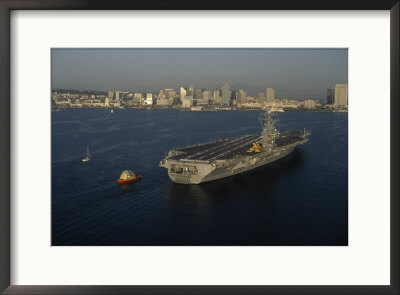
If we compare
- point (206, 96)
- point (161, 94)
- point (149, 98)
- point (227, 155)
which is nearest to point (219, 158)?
point (227, 155)

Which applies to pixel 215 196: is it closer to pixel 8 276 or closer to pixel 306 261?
pixel 306 261

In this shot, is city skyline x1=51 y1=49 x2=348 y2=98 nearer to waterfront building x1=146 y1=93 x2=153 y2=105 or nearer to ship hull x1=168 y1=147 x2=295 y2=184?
waterfront building x1=146 y1=93 x2=153 y2=105

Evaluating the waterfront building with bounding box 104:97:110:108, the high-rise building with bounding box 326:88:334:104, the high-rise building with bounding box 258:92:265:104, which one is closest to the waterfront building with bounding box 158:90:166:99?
the waterfront building with bounding box 104:97:110:108

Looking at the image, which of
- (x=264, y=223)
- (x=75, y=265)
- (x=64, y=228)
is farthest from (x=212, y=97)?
(x=75, y=265)

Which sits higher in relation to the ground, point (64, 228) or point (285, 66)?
point (285, 66)

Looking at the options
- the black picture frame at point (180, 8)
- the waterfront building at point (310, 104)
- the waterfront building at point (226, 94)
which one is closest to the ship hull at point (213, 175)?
the waterfront building at point (226, 94)

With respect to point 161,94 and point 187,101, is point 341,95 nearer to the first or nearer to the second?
point 187,101
